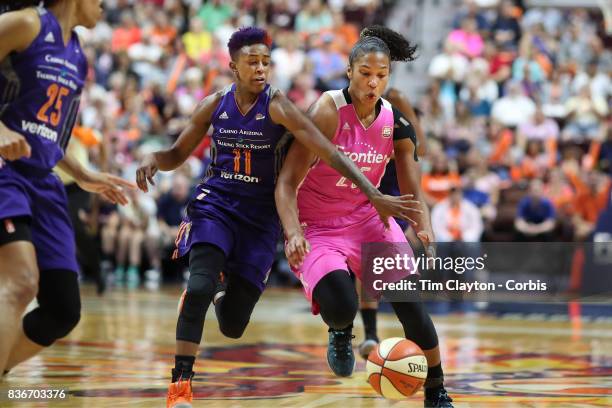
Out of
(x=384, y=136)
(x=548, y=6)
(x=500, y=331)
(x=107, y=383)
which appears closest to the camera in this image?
(x=384, y=136)

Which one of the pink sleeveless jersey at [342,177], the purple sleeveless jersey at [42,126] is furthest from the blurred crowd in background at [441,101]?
the purple sleeveless jersey at [42,126]

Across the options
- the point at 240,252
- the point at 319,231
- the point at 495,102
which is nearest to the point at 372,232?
the point at 319,231

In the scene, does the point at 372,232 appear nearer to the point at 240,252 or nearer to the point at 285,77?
the point at 240,252

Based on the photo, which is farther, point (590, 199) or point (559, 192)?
point (559, 192)

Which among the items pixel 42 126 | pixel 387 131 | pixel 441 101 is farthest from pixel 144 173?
pixel 441 101

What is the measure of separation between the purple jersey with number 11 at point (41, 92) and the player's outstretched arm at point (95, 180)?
0.97ft

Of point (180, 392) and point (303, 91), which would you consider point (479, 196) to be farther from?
point (180, 392)

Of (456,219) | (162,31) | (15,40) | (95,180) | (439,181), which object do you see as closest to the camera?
→ (15,40)

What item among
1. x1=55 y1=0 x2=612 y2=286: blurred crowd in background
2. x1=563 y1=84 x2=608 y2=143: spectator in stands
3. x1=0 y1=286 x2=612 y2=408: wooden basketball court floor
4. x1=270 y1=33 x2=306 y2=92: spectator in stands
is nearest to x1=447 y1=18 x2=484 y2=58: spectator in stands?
x1=55 y1=0 x2=612 y2=286: blurred crowd in background

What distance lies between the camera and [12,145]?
3.97 m

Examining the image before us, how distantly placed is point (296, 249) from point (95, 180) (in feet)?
3.46

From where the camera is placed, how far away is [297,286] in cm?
1417

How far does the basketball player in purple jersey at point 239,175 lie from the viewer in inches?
209

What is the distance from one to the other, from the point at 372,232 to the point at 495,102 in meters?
10.3
